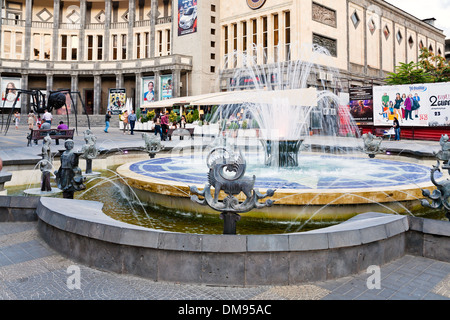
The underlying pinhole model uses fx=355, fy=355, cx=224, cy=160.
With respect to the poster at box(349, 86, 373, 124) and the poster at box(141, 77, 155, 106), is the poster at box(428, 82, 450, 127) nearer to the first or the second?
the poster at box(349, 86, 373, 124)

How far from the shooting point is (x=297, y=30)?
1292 inches

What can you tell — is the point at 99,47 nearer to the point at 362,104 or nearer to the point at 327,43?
the point at 327,43

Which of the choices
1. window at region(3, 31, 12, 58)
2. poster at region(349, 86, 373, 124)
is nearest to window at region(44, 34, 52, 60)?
window at region(3, 31, 12, 58)

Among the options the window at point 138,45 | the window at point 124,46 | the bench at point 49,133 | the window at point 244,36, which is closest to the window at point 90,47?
the window at point 124,46

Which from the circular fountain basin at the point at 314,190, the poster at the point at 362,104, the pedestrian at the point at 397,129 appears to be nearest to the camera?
the circular fountain basin at the point at 314,190

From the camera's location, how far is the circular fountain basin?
5.59 m

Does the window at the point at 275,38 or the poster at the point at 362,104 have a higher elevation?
the window at the point at 275,38

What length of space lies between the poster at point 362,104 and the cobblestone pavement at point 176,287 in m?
23.6

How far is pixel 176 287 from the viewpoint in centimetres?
334

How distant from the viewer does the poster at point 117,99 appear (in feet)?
135

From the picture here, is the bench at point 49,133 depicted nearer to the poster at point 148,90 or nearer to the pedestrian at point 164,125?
the pedestrian at point 164,125

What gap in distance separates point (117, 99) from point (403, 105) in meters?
30.3
